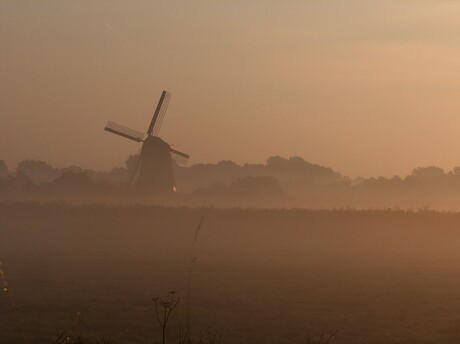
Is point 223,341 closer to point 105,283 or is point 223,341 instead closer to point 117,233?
point 105,283

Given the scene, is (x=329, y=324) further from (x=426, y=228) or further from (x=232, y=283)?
(x=426, y=228)

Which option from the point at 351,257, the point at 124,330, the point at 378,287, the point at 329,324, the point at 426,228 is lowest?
the point at 124,330

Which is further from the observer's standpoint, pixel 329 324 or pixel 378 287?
pixel 378 287

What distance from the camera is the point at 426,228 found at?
58281mm

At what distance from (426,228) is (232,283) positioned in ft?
103

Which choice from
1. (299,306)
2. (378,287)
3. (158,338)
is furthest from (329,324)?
(378,287)

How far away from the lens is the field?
68.0 feet

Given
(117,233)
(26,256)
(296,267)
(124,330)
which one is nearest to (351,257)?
(296,267)

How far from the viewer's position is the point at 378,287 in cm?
2938

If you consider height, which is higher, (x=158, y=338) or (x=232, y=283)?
(x=232, y=283)

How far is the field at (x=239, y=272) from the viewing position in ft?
68.0

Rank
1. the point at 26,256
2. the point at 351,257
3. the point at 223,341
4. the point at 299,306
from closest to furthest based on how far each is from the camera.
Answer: the point at 223,341
the point at 299,306
the point at 26,256
the point at 351,257

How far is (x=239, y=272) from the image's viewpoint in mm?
34438

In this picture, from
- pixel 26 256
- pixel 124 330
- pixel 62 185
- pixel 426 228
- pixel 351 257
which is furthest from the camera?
pixel 62 185
